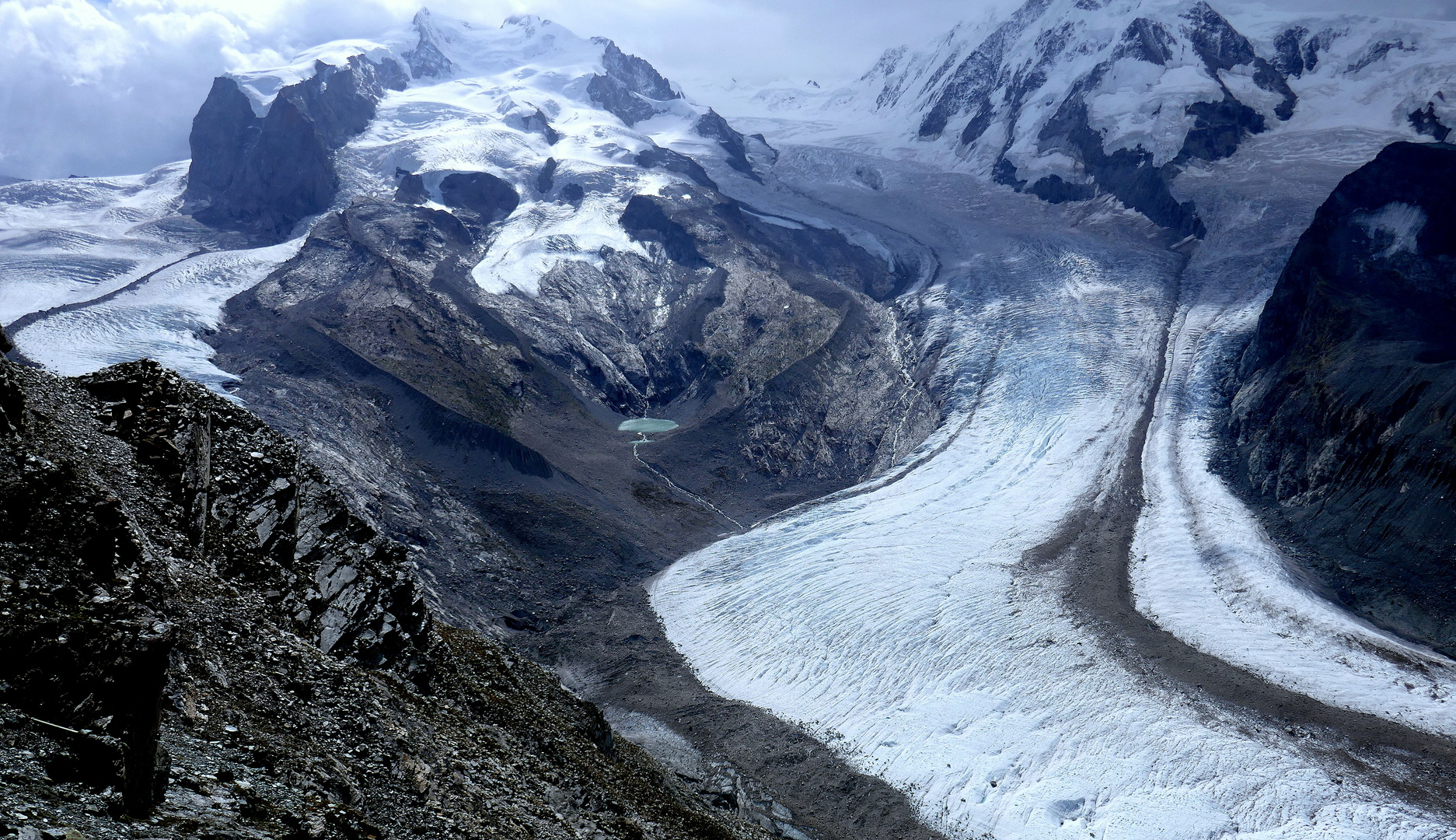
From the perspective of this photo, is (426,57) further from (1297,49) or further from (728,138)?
(1297,49)

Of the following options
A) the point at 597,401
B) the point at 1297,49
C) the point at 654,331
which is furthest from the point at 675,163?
the point at 1297,49

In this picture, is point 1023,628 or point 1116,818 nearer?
point 1116,818

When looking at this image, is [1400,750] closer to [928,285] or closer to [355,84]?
[928,285]

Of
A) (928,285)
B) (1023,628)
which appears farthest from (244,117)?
(1023,628)

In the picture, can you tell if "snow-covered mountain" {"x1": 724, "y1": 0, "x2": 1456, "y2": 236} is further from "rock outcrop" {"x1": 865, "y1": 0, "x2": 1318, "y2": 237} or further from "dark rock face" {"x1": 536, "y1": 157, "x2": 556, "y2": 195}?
"dark rock face" {"x1": 536, "y1": 157, "x2": 556, "y2": 195}

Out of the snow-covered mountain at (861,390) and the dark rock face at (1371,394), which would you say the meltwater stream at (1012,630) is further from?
the dark rock face at (1371,394)

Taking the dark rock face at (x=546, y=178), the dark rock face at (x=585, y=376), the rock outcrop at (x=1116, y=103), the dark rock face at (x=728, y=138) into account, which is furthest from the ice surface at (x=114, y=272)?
the rock outcrop at (x=1116, y=103)

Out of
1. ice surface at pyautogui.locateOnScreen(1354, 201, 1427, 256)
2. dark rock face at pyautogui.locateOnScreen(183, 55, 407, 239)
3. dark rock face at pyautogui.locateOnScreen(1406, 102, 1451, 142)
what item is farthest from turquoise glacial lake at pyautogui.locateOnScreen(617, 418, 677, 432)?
dark rock face at pyautogui.locateOnScreen(1406, 102, 1451, 142)
